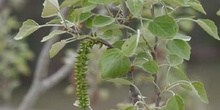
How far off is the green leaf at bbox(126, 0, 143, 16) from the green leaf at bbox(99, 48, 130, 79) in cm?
7

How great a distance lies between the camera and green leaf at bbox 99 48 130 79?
79cm

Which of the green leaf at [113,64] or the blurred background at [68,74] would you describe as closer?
the green leaf at [113,64]

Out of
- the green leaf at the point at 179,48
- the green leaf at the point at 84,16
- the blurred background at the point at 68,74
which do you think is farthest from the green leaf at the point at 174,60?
the blurred background at the point at 68,74

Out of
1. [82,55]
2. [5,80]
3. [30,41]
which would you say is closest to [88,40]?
[82,55]

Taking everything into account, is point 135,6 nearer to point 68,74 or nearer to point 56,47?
point 56,47

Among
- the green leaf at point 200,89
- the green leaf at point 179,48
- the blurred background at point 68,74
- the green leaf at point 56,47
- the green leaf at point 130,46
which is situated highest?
the blurred background at point 68,74

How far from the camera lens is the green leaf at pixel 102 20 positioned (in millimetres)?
805

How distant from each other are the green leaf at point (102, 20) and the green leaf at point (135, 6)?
0.05 meters

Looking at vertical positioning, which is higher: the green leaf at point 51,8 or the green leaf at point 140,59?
the green leaf at point 51,8

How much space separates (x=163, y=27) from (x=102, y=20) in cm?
10

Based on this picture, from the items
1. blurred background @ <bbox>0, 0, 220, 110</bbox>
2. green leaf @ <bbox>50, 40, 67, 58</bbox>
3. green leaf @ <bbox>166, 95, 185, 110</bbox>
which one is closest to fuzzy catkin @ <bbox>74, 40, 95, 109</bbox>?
green leaf @ <bbox>50, 40, 67, 58</bbox>

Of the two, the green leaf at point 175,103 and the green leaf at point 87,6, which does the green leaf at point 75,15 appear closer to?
the green leaf at point 87,6

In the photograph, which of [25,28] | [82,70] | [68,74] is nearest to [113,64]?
[82,70]

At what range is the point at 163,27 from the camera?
0.77m
